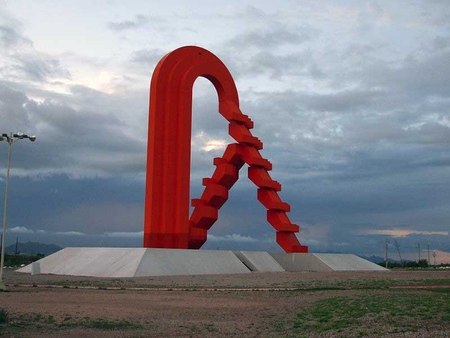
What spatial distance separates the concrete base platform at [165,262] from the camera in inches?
1157

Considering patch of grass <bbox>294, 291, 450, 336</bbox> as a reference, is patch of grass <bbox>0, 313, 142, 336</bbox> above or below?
below

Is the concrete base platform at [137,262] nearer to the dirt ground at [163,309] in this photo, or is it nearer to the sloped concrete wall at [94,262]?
the sloped concrete wall at [94,262]

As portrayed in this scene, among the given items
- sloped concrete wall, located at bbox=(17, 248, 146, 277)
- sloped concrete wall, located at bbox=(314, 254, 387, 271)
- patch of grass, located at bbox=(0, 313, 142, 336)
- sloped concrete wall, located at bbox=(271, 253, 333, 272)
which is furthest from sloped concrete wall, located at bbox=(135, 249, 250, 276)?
patch of grass, located at bbox=(0, 313, 142, 336)

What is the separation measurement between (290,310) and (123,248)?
18.0 metres

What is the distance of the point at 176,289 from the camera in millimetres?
21953

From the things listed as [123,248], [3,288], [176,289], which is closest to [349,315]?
[176,289]

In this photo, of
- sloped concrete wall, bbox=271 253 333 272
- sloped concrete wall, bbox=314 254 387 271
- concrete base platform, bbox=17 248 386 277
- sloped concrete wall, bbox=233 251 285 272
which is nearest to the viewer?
concrete base platform, bbox=17 248 386 277

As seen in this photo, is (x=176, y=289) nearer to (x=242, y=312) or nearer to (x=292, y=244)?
(x=242, y=312)

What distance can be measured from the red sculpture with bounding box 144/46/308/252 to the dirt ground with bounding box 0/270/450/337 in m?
9.47

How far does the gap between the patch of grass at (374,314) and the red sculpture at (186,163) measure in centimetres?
1815

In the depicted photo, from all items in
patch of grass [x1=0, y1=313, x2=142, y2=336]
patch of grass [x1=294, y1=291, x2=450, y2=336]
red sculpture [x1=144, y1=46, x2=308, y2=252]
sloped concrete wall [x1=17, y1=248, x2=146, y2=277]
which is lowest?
patch of grass [x1=0, y1=313, x2=142, y2=336]

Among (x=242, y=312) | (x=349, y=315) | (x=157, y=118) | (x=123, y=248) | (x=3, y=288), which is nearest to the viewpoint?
(x=349, y=315)

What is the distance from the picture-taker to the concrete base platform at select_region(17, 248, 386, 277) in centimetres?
2939

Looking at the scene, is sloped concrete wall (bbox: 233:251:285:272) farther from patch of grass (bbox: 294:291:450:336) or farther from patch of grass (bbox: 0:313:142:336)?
patch of grass (bbox: 0:313:142:336)
